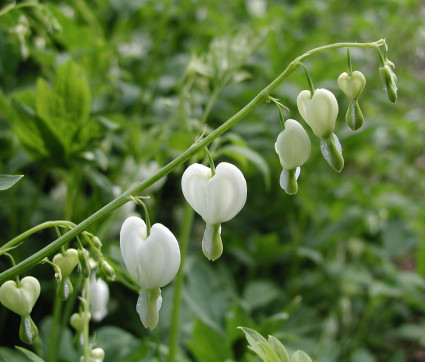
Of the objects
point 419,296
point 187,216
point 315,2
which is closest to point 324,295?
point 419,296

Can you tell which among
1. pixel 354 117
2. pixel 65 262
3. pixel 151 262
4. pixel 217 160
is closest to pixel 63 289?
pixel 65 262

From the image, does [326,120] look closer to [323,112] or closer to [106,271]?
[323,112]

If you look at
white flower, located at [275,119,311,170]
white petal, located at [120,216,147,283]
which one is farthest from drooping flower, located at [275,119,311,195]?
white petal, located at [120,216,147,283]

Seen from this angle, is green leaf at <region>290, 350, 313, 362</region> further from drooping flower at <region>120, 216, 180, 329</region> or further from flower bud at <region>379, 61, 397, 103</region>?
flower bud at <region>379, 61, 397, 103</region>

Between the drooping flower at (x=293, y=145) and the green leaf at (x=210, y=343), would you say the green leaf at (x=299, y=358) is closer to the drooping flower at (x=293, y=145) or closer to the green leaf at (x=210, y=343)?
the drooping flower at (x=293, y=145)

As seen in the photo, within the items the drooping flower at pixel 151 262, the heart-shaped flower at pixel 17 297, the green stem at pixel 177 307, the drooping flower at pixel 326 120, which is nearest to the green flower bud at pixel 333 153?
the drooping flower at pixel 326 120

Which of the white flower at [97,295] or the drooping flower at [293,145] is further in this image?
the white flower at [97,295]
